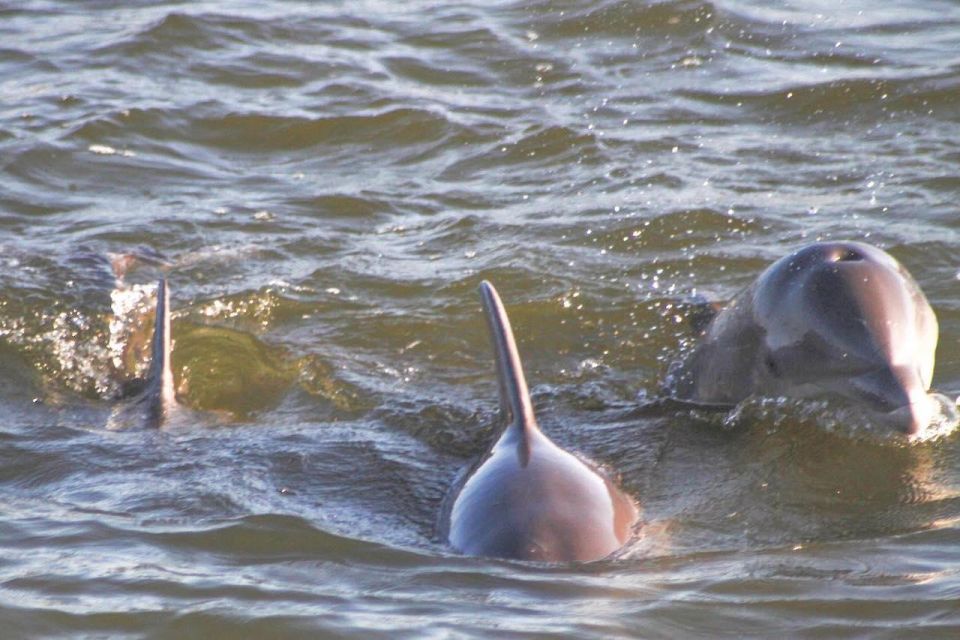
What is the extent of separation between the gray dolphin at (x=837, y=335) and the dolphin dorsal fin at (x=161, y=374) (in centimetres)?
225

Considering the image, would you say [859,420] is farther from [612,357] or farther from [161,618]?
[161,618]

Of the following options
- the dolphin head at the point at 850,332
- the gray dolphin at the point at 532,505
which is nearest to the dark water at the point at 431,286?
the gray dolphin at the point at 532,505

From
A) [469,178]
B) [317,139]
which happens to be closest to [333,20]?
[317,139]

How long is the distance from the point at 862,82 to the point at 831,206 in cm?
225

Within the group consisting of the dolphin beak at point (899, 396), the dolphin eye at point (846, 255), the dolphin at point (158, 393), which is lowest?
the dolphin at point (158, 393)

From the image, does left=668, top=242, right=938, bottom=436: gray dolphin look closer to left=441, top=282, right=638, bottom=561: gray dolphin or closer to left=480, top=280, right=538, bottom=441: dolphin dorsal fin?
left=441, top=282, right=638, bottom=561: gray dolphin

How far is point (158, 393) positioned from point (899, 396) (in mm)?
2998

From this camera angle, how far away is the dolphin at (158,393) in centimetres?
659

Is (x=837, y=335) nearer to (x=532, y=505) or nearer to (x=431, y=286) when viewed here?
(x=532, y=505)

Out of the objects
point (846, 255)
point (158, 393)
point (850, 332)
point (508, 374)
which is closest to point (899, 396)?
point (850, 332)

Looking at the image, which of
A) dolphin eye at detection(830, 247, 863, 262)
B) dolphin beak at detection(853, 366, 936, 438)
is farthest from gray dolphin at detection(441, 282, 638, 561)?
dolphin eye at detection(830, 247, 863, 262)

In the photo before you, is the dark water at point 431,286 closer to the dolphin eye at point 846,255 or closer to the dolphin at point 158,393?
the dolphin at point 158,393

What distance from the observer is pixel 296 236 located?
9.23m

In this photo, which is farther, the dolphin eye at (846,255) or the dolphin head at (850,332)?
the dolphin eye at (846,255)
